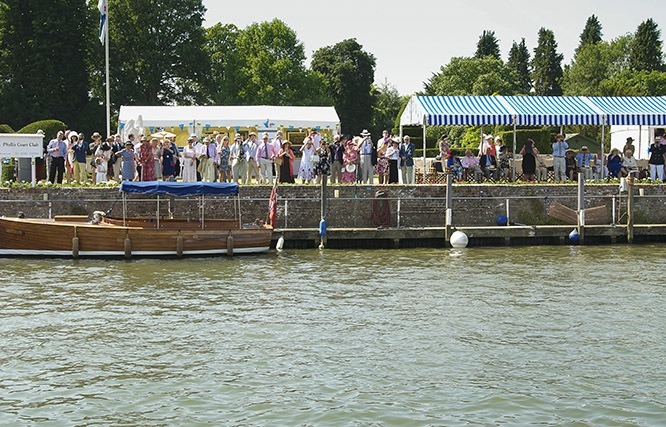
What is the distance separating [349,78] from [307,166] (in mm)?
56326

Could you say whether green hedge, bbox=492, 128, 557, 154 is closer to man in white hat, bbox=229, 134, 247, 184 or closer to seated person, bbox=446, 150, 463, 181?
seated person, bbox=446, 150, 463, 181

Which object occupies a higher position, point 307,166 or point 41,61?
point 41,61

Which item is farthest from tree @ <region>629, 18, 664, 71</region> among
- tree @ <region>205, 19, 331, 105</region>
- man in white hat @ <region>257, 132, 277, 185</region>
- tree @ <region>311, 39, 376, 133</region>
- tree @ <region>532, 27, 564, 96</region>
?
man in white hat @ <region>257, 132, 277, 185</region>

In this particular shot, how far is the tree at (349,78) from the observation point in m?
86.5

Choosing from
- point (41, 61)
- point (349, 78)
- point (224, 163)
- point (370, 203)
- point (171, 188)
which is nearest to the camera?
point (171, 188)

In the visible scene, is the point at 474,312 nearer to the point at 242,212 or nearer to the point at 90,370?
the point at 90,370

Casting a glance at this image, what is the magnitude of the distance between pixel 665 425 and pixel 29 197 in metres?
19.9

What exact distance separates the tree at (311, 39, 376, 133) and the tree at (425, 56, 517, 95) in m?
6.04

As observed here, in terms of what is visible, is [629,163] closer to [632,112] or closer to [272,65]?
[632,112]

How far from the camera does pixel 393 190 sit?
30.2 meters

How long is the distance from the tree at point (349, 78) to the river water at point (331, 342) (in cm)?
6074

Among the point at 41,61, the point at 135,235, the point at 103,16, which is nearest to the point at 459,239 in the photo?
the point at 135,235

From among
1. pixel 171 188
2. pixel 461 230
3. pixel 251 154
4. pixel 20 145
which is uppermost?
pixel 20 145

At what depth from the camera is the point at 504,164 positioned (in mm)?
33250
